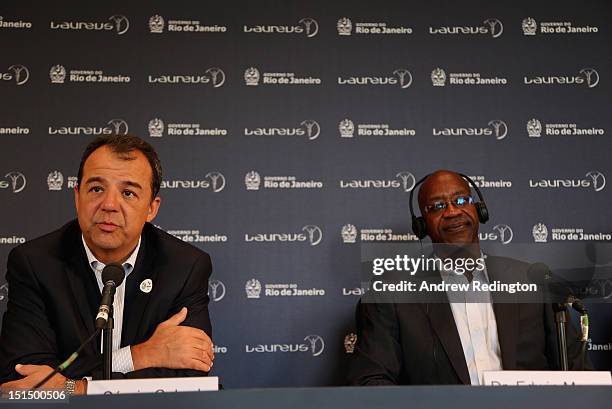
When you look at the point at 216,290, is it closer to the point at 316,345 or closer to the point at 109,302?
the point at 316,345

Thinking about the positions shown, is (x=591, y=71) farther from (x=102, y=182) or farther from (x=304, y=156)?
(x=102, y=182)

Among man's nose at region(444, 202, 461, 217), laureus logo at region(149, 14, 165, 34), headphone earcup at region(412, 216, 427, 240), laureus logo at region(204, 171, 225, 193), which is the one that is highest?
laureus logo at region(149, 14, 165, 34)

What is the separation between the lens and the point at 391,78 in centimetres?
444

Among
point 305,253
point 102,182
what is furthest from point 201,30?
point 102,182

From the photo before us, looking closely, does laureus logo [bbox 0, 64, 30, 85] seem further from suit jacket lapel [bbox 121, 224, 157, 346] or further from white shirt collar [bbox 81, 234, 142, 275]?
suit jacket lapel [bbox 121, 224, 157, 346]

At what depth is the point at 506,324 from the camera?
2.91 m

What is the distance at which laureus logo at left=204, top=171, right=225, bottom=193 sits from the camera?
167 inches

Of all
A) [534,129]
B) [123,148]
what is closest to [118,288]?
[123,148]

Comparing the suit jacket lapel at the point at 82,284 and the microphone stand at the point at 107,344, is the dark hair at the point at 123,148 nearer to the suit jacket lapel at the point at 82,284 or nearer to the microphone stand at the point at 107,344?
the suit jacket lapel at the point at 82,284

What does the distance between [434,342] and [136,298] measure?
4.22ft

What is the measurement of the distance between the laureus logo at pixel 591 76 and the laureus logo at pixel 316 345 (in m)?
2.41

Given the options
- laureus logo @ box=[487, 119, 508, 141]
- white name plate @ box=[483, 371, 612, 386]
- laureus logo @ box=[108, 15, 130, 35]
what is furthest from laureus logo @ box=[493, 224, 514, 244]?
laureus logo @ box=[108, 15, 130, 35]

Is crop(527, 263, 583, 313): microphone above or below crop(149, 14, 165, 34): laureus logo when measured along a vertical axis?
below

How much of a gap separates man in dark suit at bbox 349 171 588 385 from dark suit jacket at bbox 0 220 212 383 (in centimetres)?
76
